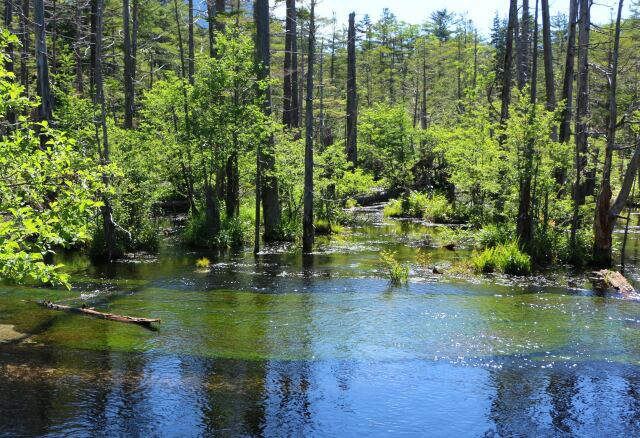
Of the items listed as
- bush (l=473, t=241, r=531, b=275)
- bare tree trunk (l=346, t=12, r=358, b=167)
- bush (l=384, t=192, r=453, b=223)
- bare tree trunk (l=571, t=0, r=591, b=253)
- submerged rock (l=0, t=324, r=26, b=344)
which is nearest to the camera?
submerged rock (l=0, t=324, r=26, b=344)

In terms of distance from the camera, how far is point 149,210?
17781 millimetres

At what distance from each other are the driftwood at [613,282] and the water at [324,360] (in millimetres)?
607

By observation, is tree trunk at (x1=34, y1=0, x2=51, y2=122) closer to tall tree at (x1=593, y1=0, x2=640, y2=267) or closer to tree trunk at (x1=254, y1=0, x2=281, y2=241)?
tree trunk at (x1=254, y1=0, x2=281, y2=241)

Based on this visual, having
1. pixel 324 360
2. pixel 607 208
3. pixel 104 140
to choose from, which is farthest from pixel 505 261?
pixel 104 140

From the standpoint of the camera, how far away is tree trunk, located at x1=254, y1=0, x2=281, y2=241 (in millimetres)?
19156

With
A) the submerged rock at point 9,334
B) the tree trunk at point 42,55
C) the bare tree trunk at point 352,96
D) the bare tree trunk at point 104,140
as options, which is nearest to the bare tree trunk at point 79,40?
the tree trunk at point 42,55

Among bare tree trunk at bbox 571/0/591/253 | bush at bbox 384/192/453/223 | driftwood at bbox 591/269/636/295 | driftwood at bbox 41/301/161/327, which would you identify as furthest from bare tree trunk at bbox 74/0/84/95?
driftwood at bbox 591/269/636/295

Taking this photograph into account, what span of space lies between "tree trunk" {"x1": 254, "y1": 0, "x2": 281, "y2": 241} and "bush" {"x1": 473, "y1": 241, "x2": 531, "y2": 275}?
7707 mm

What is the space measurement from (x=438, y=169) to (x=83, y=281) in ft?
70.6

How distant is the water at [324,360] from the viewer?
263 inches

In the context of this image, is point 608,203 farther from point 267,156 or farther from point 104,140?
point 104,140

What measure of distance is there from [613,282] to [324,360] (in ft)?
27.1

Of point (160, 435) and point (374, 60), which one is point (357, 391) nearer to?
point (160, 435)

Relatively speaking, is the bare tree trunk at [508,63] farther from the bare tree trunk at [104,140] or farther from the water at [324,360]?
the bare tree trunk at [104,140]
